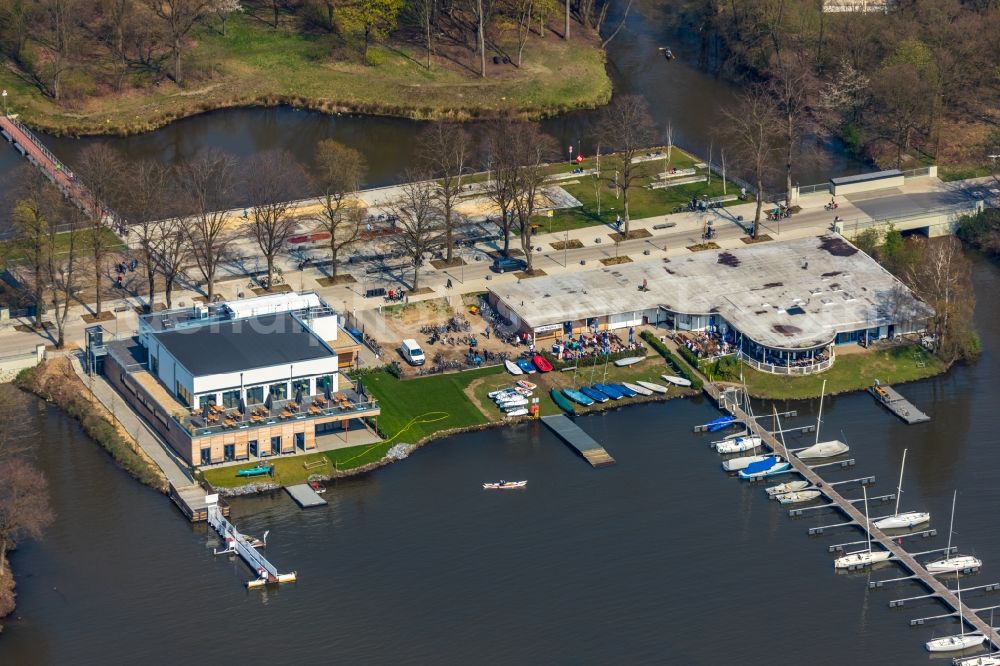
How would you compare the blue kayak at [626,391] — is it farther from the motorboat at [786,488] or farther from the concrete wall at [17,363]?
the concrete wall at [17,363]

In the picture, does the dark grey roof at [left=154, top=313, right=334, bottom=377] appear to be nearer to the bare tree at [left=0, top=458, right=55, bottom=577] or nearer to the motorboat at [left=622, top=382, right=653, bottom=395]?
the bare tree at [left=0, top=458, right=55, bottom=577]

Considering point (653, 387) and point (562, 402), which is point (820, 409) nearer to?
point (653, 387)

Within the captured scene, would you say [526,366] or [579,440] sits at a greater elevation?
[526,366]

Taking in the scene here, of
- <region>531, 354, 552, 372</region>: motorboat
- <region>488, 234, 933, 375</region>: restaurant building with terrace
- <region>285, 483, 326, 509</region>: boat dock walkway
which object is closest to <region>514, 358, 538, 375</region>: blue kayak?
<region>531, 354, 552, 372</region>: motorboat

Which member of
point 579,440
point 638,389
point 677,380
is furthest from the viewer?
point 677,380

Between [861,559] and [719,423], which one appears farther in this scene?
[719,423]

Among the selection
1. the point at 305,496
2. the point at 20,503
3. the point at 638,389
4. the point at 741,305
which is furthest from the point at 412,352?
the point at 20,503
